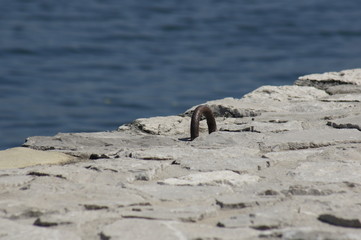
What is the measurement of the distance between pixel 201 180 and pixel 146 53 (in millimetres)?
8884

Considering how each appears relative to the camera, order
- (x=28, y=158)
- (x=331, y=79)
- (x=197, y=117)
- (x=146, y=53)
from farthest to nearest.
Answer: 1. (x=146, y=53)
2. (x=331, y=79)
3. (x=197, y=117)
4. (x=28, y=158)

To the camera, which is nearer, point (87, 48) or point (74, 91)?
point (74, 91)

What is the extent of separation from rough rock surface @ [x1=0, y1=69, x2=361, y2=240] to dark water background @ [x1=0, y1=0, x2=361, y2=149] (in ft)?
15.1

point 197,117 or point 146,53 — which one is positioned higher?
point 197,117

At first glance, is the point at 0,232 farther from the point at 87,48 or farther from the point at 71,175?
the point at 87,48

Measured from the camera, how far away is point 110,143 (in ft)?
12.1

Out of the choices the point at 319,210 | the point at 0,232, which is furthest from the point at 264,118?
the point at 0,232

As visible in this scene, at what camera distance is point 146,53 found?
11789 millimetres

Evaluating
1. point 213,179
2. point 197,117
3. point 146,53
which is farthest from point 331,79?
point 146,53

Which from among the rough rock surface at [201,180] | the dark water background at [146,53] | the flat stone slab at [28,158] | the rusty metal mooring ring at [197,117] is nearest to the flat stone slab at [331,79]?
the rough rock surface at [201,180]

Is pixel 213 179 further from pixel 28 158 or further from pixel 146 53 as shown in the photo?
pixel 146 53

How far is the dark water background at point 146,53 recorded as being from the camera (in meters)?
9.47

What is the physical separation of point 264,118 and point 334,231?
1.54 m

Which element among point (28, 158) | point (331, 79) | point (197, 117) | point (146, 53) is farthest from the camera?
point (146, 53)
